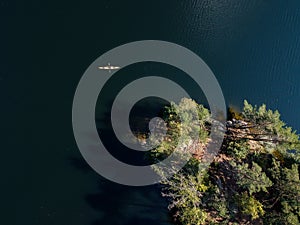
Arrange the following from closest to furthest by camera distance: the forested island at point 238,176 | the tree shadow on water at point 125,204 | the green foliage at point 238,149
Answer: the forested island at point 238,176
the tree shadow on water at point 125,204
the green foliage at point 238,149

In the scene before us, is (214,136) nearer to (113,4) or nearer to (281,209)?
(281,209)

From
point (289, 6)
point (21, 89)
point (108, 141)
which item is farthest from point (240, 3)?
point (21, 89)

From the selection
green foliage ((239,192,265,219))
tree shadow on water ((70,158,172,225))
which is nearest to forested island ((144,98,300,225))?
green foliage ((239,192,265,219))

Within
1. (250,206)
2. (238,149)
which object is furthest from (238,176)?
(238,149)

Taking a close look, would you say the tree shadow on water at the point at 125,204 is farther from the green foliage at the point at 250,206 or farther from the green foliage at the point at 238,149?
the green foliage at the point at 238,149

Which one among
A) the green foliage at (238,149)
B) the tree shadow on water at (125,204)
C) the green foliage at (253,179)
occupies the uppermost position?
the green foliage at (238,149)

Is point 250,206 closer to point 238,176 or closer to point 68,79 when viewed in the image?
point 238,176

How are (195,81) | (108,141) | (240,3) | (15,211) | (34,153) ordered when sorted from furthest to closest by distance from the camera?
(240,3)
(195,81)
(108,141)
(34,153)
(15,211)

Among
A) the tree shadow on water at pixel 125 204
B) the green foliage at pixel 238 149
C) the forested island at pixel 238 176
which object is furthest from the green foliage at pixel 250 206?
the tree shadow on water at pixel 125 204

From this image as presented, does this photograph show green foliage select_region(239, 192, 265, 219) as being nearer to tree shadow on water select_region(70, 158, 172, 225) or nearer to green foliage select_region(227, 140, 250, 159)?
green foliage select_region(227, 140, 250, 159)
